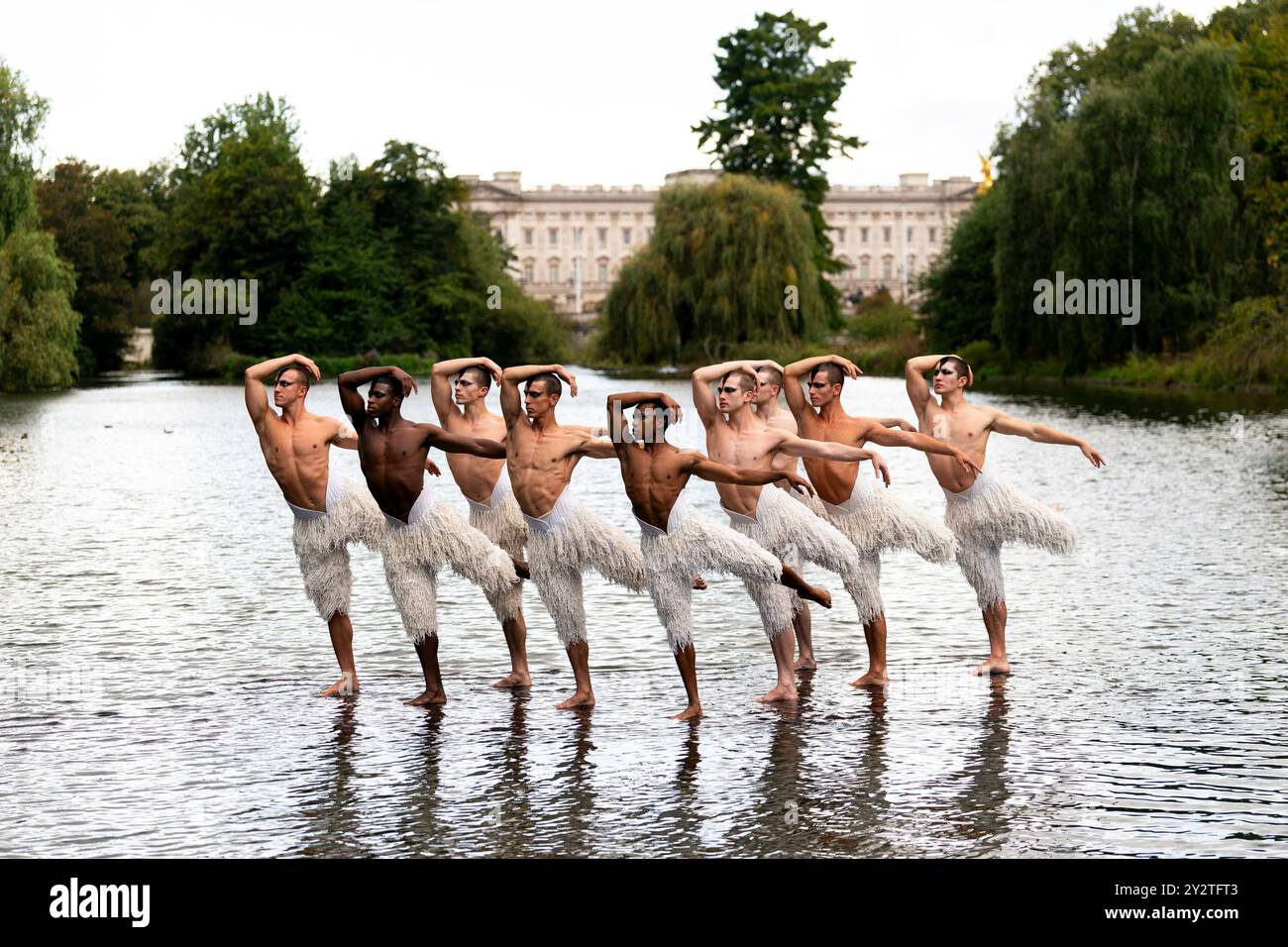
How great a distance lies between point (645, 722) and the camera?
10.2 meters

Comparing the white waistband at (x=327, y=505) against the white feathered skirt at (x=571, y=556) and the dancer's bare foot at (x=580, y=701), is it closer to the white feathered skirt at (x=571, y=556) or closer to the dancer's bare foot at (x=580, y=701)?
the white feathered skirt at (x=571, y=556)

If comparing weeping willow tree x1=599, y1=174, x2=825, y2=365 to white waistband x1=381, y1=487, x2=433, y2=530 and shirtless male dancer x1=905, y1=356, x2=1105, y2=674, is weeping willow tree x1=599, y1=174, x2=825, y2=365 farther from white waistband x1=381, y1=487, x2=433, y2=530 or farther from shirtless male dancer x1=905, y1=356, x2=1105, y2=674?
white waistband x1=381, y1=487, x2=433, y2=530

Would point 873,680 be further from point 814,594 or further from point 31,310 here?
point 31,310

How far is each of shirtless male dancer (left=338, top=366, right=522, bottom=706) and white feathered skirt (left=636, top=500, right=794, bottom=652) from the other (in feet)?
3.60

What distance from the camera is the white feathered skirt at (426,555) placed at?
10.6m

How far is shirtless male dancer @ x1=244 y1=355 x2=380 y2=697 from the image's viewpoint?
1089 centimetres

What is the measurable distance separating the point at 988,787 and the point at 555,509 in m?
2.95

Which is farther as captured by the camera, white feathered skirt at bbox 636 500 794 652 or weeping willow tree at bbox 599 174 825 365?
weeping willow tree at bbox 599 174 825 365

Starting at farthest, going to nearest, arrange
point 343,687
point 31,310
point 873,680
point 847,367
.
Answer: point 31,310, point 873,680, point 343,687, point 847,367

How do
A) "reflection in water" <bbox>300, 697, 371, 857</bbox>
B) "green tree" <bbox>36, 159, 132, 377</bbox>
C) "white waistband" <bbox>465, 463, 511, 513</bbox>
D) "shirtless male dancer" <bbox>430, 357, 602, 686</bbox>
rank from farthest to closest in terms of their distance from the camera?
"green tree" <bbox>36, 159, 132, 377</bbox> < "white waistband" <bbox>465, 463, 511, 513</bbox> < "shirtless male dancer" <bbox>430, 357, 602, 686</bbox> < "reflection in water" <bbox>300, 697, 371, 857</bbox>

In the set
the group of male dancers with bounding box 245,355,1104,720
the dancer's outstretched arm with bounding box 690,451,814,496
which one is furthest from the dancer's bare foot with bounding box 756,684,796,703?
the dancer's outstretched arm with bounding box 690,451,814,496

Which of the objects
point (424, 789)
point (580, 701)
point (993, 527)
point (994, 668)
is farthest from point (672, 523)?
point (994, 668)

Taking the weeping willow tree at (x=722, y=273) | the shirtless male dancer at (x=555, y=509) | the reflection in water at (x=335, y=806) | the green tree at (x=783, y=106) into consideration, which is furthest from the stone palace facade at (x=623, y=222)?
the reflection in water at (x=335, y=806)
